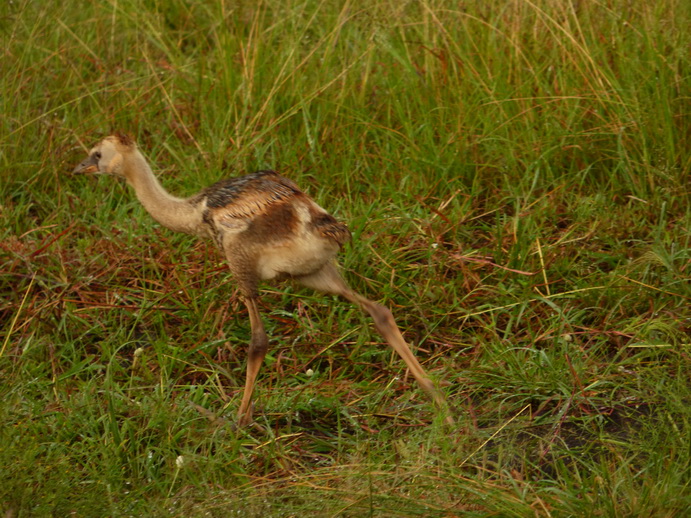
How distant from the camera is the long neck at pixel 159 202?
3.98 m

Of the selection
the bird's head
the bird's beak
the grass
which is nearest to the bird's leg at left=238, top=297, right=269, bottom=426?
the grass

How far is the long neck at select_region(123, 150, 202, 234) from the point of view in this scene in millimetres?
3984

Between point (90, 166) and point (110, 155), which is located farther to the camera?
point (90, 166)

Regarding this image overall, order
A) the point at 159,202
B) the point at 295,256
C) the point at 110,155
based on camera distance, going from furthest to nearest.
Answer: the point at 110,155, the point at 159,202, the point at 295,256

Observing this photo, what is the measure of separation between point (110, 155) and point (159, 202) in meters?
0.32

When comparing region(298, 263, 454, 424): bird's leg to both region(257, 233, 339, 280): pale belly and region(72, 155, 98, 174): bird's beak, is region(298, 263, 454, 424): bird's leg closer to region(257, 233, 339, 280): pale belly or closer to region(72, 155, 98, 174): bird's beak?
region(257, 233, 339, 280): pale belly

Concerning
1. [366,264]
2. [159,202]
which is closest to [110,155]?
[159,202]

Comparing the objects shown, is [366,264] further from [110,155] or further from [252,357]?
[110,155]

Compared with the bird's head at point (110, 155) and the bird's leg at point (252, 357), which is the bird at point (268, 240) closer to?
the bird's leg at point (252, 357)

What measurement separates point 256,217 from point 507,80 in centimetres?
205

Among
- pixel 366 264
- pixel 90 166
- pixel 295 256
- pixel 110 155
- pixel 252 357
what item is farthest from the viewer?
Result: pixel 366 264

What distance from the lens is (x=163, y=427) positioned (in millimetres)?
3627

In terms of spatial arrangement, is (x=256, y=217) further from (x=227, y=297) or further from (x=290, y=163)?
(x=290, y=163)

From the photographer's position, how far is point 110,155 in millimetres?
4180
